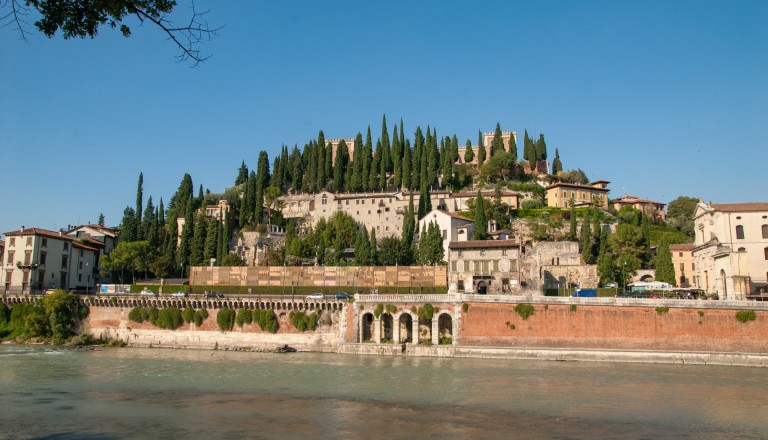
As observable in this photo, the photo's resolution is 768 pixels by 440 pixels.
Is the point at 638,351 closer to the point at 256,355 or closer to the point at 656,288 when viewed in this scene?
the point at 656,288

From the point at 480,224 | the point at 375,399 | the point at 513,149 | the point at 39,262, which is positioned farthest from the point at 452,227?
the point at 39,262

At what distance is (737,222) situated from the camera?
44438mm

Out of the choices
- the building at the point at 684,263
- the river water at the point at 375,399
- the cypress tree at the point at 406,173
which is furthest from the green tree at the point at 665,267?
the cypress tree at the point at 406,173

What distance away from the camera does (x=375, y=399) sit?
25.2 meters

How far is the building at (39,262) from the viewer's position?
169ft

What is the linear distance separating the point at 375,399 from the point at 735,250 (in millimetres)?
31947

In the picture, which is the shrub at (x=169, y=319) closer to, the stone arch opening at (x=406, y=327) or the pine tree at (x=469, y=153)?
the stone arch opening at (x=406, y=327)

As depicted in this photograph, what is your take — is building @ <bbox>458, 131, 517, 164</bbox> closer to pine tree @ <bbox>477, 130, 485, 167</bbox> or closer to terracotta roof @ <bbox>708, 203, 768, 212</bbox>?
pine tree @ <bbox>477, 130, 485, 167</bbox>

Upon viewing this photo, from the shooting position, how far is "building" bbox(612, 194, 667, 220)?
72.7 metres

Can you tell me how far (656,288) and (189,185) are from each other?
60527mm

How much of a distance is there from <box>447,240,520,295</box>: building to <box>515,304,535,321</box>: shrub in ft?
36.6

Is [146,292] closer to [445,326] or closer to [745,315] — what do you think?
[445,326]

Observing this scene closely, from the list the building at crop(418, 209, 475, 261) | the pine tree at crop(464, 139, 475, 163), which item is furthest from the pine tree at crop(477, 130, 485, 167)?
the building at crop(418, 209, 475, 261)

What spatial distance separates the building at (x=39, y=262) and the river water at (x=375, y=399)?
1668 cm
